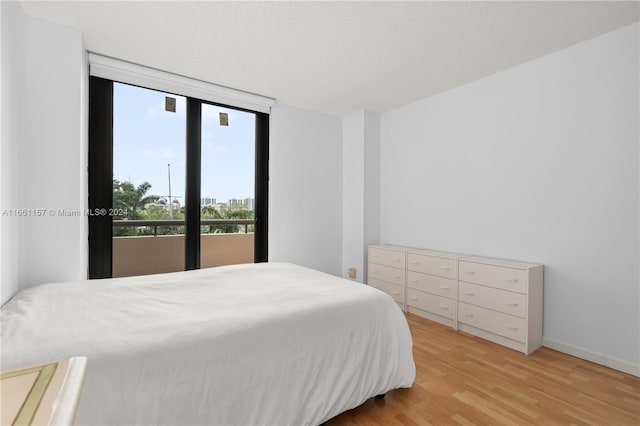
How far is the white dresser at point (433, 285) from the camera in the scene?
3096 millimetres

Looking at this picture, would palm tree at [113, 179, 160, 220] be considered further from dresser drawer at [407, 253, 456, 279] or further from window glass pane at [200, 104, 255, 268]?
dresser drawer at [407, 253, 456, 279]

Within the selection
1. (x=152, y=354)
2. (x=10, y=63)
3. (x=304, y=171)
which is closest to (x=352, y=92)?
(x=304, y=171)

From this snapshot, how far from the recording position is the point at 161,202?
3.40 m

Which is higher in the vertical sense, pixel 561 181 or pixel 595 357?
pixel 561 181

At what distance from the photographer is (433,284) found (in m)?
3.26

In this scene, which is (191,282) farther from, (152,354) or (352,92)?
(352,92)

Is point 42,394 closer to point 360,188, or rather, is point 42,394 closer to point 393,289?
point 393,289

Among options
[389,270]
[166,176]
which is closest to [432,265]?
[389,270]

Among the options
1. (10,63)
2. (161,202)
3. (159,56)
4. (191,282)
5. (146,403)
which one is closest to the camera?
(146,403)

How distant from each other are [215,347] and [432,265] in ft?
8.31

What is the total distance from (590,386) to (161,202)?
3959 millimetres

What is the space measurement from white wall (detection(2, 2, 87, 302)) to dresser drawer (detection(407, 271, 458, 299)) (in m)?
3.08

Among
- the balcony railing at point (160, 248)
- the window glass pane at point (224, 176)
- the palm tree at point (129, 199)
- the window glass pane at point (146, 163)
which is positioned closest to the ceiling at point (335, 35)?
the window glass pane at point (146, 163)

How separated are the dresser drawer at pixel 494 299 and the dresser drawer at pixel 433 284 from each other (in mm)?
94
